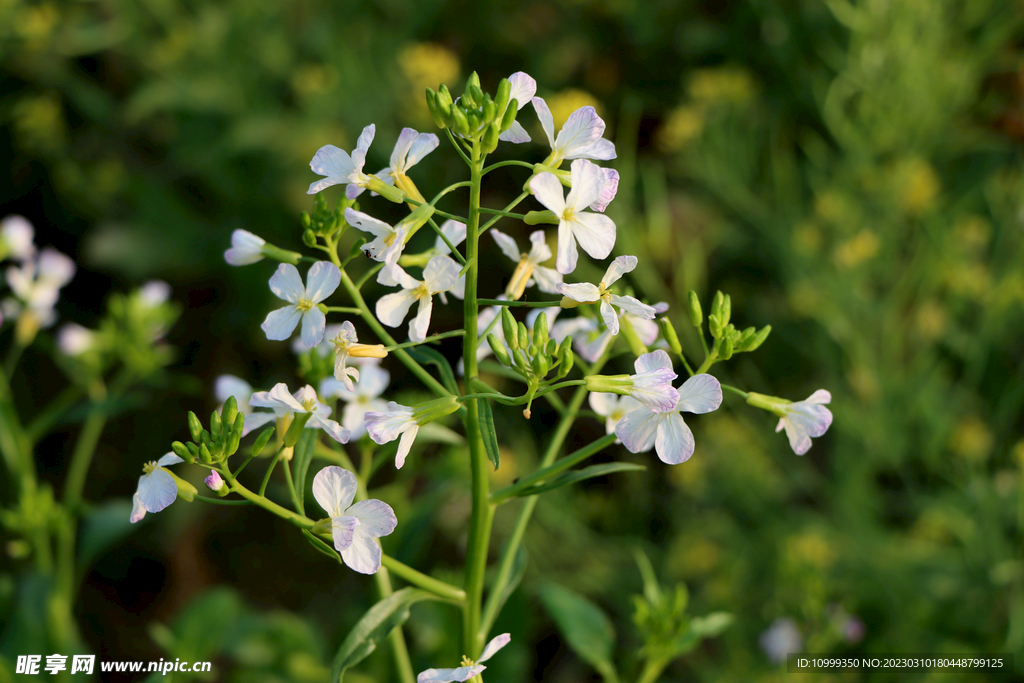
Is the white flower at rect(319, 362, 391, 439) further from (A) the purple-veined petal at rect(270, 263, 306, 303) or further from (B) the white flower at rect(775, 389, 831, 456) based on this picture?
(B) the white flower at rect(775, 389, 831, 456)

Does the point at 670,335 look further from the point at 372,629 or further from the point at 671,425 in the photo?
the point at 372,629

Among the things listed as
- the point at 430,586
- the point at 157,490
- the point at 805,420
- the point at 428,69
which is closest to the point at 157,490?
the point at 157,490

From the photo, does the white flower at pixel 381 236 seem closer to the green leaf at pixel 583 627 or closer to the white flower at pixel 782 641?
the green leaf at pixel 583 627

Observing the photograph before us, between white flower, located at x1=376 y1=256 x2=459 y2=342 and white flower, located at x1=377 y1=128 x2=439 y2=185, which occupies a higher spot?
white flower, located at x1=377 y1=128 x2=439 y2=185

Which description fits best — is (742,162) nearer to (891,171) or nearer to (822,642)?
(891,171)

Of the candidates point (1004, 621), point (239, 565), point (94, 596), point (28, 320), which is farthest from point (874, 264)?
point (94, 596)

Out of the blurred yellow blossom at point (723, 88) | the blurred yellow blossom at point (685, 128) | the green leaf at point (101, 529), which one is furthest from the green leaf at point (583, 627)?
the blurred yellow blossom at point (723, 88)

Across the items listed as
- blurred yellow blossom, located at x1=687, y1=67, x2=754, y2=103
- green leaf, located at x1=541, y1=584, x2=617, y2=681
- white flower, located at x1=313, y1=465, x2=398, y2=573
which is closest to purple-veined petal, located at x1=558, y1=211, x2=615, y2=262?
white flower, located at x1=313, y1=465, x2=398, y2=573
